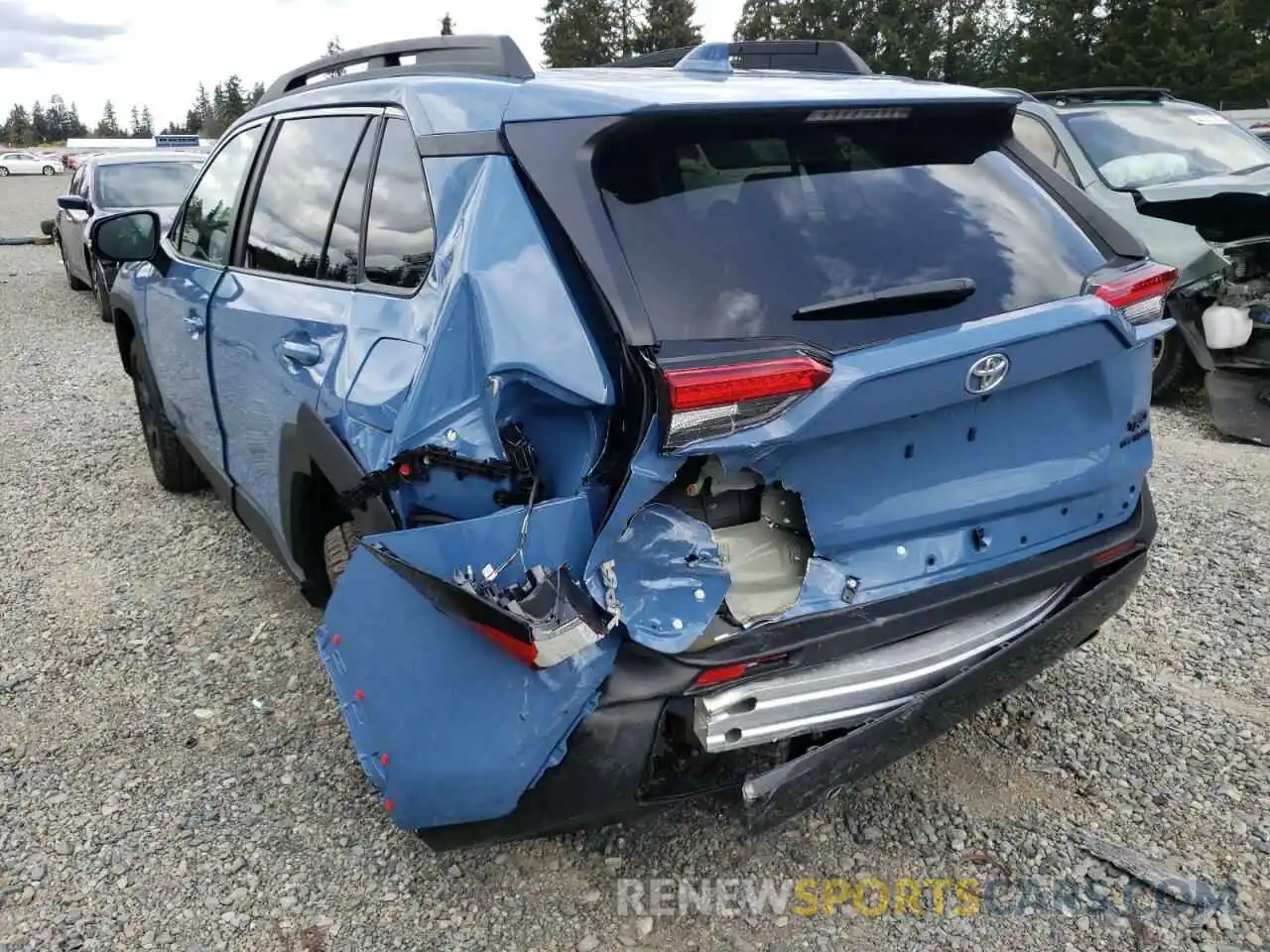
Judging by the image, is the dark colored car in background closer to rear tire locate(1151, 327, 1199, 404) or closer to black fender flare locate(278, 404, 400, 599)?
black fender flare locate(278, 404, 400, 599)

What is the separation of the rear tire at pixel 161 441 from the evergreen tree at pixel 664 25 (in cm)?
5780

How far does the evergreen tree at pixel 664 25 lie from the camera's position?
5859 cm

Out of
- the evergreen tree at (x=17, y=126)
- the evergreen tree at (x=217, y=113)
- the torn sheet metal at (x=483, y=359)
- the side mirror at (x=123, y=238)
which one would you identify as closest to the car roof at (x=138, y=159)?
the side mirror at (x=123, y=238)

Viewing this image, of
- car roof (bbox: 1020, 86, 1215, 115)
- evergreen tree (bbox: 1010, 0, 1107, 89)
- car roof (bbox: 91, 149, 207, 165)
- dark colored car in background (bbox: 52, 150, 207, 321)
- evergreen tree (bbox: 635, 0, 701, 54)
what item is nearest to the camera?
car roof (bbox: 1020, 86, 1215, 115)

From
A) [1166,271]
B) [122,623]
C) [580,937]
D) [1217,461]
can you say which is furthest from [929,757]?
[1217,461]

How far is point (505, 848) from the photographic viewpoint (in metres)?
2.71

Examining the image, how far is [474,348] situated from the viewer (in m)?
2.19

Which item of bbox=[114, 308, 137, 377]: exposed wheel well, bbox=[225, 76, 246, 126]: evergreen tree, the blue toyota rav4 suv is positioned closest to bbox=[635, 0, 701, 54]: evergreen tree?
bbox=[225, 76, 246, 126]: evergreen tree

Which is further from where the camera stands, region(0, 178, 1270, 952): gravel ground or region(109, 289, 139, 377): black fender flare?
region(109, 289, 139, 377): black fender flare

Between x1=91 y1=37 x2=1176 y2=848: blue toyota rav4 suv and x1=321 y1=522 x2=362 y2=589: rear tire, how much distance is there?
0.26 m

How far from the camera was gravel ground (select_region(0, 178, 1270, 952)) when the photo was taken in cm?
246

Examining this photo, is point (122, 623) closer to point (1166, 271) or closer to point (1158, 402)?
point (1166, 271)

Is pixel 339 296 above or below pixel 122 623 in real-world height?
above

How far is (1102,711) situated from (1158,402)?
440cm
